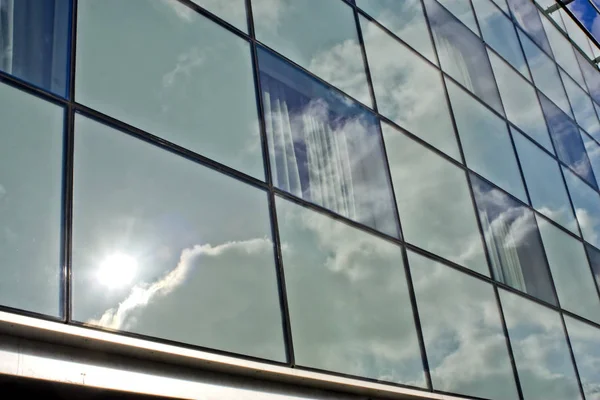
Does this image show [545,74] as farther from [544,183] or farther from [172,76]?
[172,76]

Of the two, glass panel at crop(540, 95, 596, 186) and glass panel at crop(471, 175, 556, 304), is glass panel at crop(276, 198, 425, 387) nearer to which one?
glass panel at crop(471, 175, 556, 304)

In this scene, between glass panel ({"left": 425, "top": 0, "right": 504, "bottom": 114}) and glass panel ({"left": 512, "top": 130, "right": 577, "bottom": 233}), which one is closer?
glass panel ({"left": 425, "top": 0, "right": 504, "bottom": 114})

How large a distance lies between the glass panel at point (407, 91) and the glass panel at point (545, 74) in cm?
566

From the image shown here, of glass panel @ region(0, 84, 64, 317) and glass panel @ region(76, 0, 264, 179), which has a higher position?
glass panel @ region(76, 0, 264, 179)

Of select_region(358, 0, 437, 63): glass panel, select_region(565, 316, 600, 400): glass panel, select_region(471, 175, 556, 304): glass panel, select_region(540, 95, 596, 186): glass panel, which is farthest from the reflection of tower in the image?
select_region(540, 95, 596, 186): glass panel

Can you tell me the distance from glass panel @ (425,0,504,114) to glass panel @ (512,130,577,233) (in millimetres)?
958

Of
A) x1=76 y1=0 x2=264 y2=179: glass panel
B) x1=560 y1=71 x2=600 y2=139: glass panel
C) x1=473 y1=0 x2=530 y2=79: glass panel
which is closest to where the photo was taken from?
x1=76 y1=0 x2=264 y2=179: glass panel

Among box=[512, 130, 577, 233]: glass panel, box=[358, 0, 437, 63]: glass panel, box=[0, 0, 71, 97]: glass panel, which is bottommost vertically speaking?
box=[0, 0, 71, 97]: glass panel

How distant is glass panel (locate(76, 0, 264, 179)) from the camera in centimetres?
661

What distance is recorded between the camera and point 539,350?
10844 millimetres

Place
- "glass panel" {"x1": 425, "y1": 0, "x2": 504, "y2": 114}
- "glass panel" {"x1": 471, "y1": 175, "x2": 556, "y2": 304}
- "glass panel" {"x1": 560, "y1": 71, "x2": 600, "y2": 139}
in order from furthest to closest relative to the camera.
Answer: "glass panel" {"x1": 560, "y1": 71, "x2": 600, "y2": 139}
"glass panel" {"x1": 425, "y1": 0, "x2": 504, "y2": 114}
"glass panel" {"x1": 471, "y1": 175, "x2": 556, "y2": 304}

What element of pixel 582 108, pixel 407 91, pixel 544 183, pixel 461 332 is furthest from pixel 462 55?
pixel 582 108

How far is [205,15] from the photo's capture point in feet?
26.9

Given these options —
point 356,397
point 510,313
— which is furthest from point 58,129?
point 510,313
